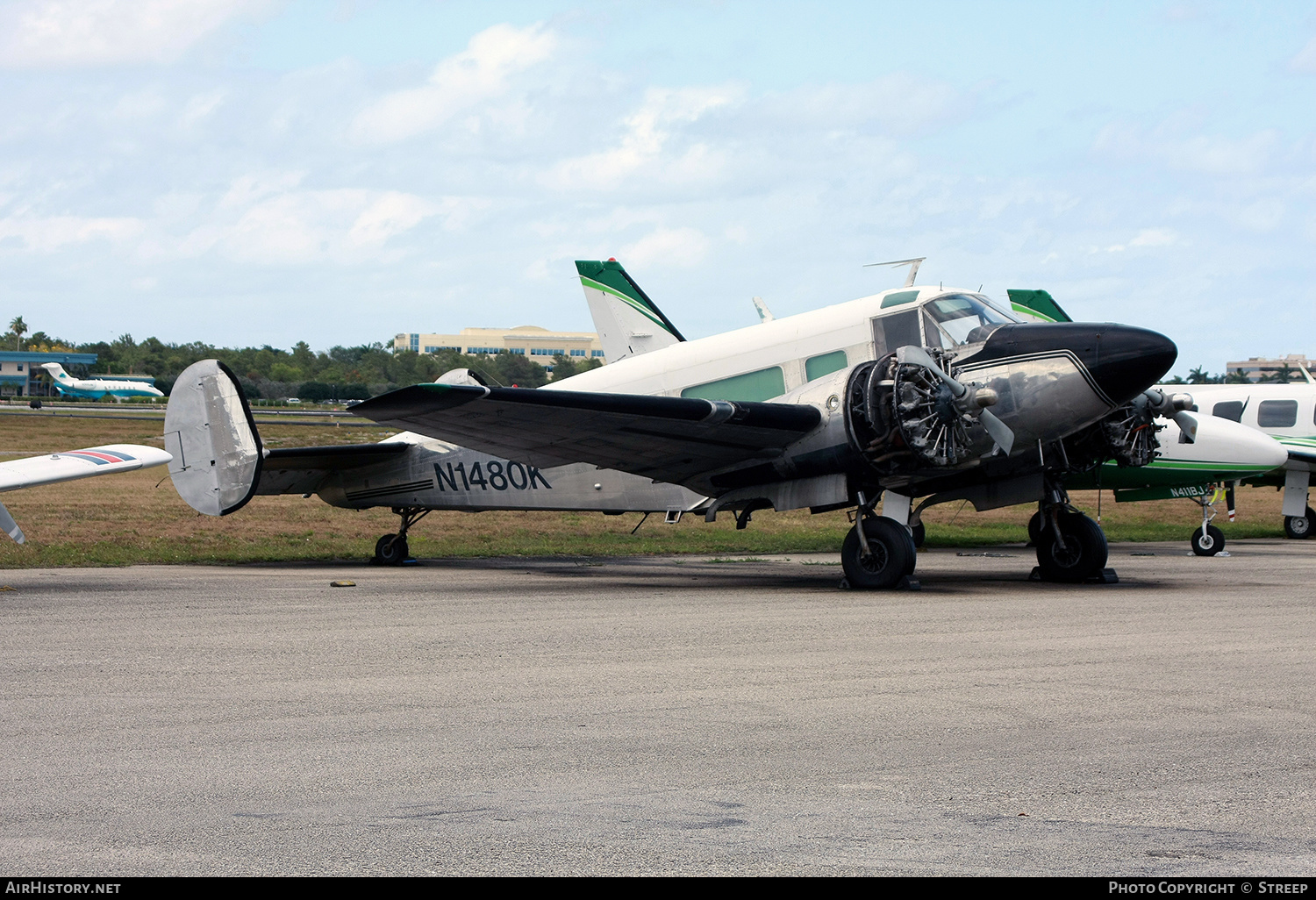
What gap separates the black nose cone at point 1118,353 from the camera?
12.9 meters

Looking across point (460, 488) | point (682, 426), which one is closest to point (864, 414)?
point (682, 426)

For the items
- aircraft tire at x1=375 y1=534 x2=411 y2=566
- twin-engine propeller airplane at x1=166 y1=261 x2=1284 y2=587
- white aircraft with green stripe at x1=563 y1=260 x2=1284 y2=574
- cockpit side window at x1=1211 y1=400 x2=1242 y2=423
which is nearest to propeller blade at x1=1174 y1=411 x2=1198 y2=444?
twin-engine propeller airplane at x1=166 y1=261 x2=1284 y2=587

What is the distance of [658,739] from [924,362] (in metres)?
8.03

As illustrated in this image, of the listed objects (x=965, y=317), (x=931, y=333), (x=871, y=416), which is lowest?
(x=871, y=416)

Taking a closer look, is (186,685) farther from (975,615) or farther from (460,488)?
(460,488)

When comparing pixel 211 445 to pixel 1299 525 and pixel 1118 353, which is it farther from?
pixel 1299 525

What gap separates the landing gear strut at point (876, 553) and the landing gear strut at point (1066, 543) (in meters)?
2.41

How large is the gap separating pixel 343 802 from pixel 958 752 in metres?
2.80

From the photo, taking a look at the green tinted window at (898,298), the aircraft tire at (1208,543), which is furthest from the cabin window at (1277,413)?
the green tinted window at (898,298)

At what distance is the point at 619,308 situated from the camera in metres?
28.5

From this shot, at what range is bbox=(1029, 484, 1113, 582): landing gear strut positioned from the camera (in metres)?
15.3

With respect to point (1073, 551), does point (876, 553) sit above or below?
Answer: above

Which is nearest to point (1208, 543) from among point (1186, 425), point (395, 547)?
point (1186, 425)

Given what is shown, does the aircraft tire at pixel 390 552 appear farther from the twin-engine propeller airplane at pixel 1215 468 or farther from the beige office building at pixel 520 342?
the beige office building at pixel 520 342
